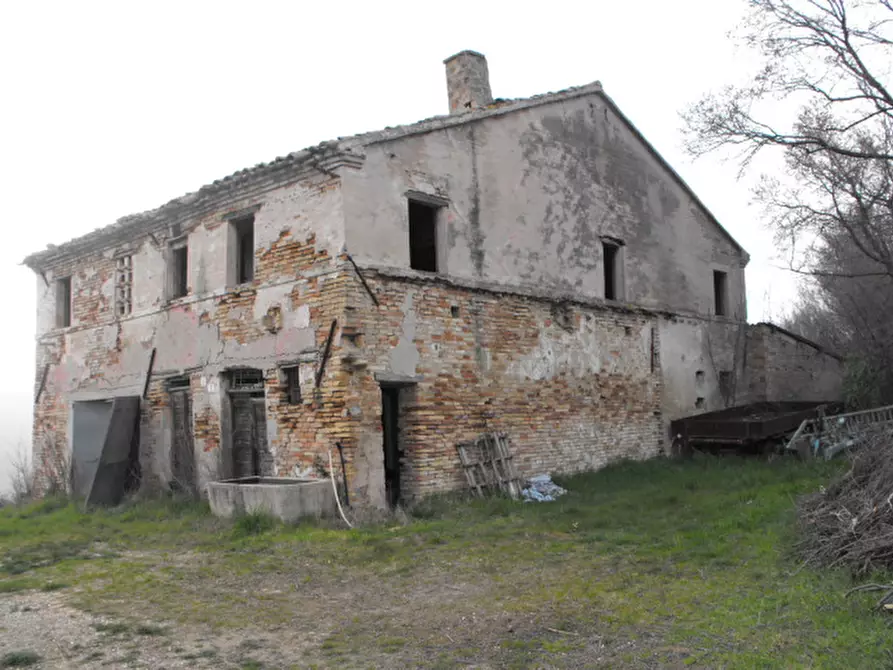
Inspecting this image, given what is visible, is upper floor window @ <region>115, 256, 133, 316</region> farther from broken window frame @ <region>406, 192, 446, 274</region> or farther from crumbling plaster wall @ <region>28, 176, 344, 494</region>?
broken window frame @ <region>406, 192, 446, 274</region>

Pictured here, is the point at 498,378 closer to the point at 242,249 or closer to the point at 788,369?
the point at 242,249

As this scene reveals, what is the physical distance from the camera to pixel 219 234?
1352 centimetres

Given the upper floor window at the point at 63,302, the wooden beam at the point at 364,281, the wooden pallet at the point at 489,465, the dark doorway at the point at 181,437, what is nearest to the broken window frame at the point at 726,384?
the wooden pallet at the point at 489,465

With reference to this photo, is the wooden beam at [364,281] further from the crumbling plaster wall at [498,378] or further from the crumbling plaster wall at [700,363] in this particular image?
the crumbling plaster wall at [700,363]

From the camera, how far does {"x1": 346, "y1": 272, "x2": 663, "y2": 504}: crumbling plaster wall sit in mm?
11500

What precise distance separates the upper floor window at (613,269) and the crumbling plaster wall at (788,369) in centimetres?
491

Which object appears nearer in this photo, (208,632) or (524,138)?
(208,632)

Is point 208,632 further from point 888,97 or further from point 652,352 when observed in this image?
point 888,97

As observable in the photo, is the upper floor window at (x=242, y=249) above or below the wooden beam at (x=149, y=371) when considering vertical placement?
above

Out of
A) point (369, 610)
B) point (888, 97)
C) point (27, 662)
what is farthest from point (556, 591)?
point (888, 97)

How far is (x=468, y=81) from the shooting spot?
52.3ft

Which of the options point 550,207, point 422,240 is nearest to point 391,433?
point 422,240

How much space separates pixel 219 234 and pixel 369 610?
8.63 meters

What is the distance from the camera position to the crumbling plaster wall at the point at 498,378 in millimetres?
11500
